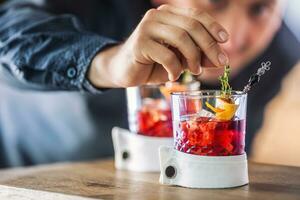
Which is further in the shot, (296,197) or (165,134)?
(165,134)

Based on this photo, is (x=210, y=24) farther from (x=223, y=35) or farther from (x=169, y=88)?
(x=169, y=88)

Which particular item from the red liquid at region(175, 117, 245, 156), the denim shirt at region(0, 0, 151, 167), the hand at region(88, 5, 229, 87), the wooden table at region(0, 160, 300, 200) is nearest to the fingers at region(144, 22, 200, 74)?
the hand at region(88, 5, 229, 87)

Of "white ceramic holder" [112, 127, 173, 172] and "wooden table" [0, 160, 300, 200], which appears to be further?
"white ceramic holder" [112, 127, 173, 172]

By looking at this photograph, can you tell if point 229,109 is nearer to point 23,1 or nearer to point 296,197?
point 296,197

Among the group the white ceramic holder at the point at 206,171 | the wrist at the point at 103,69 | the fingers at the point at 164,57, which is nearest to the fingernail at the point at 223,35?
the fingers at the point at 164,57

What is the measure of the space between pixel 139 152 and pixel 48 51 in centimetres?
44

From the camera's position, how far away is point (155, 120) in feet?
5.22

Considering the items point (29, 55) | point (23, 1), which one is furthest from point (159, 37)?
point (23, 1)

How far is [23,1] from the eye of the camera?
229cm

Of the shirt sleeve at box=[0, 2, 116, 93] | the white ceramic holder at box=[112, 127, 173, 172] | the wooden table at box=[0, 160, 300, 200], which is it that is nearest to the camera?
the wooden table at box=[0, 160, 300, 200]

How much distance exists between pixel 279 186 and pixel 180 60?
1.09 feet

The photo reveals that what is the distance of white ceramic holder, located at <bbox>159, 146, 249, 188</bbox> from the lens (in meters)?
1.23

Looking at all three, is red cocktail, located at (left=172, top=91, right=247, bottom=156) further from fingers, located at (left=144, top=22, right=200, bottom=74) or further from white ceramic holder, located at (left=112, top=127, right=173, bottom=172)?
white ceramic holder, located at (left=112, top=127, right=173, bottom=172)

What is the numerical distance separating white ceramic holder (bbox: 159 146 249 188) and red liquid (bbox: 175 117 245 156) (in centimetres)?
1
